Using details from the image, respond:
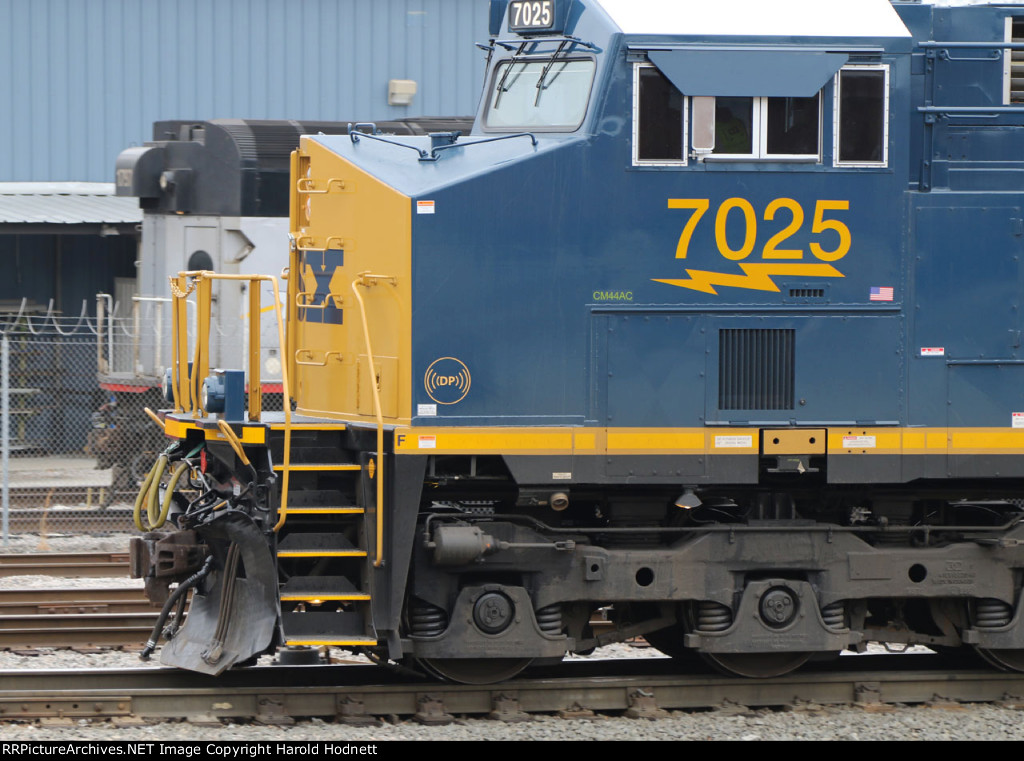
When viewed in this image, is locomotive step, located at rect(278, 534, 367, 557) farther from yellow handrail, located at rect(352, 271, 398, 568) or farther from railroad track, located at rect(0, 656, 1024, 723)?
railroad track, located at rect(0, 656, 1024, 723)

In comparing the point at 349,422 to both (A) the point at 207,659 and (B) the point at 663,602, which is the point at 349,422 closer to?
(A) the point at 207,659

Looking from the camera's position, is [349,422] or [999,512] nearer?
[349,422]

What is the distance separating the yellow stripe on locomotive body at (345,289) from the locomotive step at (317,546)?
70 centimetres

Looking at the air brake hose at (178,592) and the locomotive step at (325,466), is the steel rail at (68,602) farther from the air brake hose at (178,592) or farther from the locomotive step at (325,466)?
the locomotive step at (325,466)

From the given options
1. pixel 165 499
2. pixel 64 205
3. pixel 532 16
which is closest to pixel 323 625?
pixel 165 499

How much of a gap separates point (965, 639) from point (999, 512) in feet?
2.76

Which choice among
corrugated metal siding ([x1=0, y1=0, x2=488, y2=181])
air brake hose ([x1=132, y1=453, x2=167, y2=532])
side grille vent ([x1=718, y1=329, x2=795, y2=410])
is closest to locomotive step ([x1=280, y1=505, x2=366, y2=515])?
air brake hose ([x1=132, y1=453, x2=167, y2=532])

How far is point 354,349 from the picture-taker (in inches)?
315

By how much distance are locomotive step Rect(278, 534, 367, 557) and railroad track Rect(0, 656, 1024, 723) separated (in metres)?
0.81

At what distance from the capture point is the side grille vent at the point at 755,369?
7.84m

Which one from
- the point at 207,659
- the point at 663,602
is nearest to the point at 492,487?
the point at 663,602

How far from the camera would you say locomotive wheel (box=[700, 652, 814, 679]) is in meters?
8.21

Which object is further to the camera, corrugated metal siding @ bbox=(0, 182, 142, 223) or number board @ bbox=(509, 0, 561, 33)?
corrugated metal siding @ bbox=(0, 182, 142, 223)

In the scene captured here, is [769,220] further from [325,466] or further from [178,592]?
[178,592]
